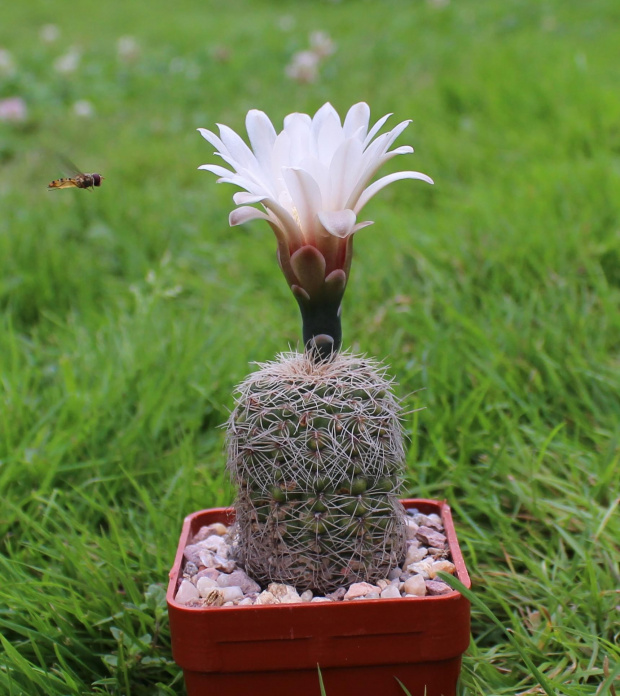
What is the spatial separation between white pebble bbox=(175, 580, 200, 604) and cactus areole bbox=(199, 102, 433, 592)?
0.10 m

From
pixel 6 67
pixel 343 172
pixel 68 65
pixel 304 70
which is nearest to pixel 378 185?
pixel 343 172

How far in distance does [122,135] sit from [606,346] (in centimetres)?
321

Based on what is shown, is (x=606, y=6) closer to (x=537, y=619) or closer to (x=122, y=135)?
(x=122, y=135)

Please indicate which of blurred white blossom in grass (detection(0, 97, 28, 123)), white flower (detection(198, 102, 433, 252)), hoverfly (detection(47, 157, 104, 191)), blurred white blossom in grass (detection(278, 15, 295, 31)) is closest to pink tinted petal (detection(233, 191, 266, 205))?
white flower (detection(198, 102, 433, 252))

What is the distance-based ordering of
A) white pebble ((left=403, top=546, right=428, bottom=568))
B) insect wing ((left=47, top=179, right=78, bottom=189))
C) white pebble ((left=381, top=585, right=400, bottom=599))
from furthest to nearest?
insect wing ((left=47, top=179, right=78, bottom=189)), white pebble ((left=403, top=546, right=428, bottom=568)), white pebble ((left=381, top=585, right=400, bottom=599))

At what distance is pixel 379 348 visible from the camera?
2227mm

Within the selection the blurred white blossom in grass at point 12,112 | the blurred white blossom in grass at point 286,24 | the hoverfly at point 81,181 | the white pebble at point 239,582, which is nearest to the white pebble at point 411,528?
the white pebble at point 239,582

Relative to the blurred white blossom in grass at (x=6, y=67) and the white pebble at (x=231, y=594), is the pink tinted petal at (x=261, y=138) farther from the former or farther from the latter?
the blurred white blossom in grass at (x=6, y=67)

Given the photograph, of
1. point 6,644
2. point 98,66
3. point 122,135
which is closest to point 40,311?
point 6,644

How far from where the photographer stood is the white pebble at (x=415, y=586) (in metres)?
1.17

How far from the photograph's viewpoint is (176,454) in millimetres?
1905

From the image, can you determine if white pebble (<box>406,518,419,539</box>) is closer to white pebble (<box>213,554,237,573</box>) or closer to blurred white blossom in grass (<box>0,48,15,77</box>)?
white pebble (<box>213,554,237,573</box>)

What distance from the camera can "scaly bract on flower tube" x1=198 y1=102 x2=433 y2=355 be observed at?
3.65 ft

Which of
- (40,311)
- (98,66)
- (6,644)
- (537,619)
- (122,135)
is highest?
(98,66)
